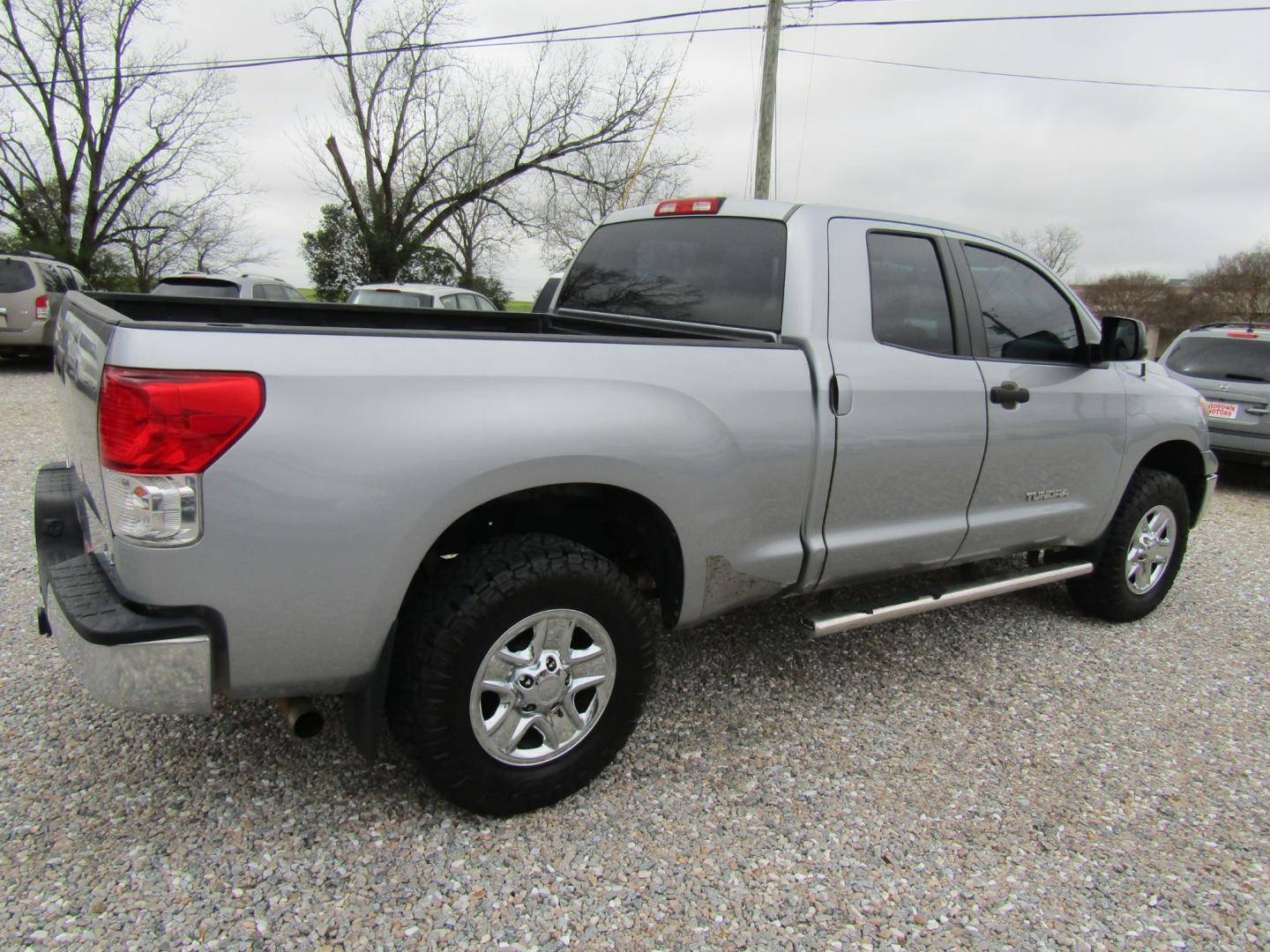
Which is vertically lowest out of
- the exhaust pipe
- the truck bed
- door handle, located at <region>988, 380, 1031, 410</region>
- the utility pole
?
the exhaust pipe

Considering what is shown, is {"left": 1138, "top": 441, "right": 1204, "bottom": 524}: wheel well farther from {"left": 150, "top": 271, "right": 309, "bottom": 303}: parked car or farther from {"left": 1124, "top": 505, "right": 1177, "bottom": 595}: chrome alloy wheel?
{"left": 150, "top": 271, "right": 309, "bottom": 303}: parked car

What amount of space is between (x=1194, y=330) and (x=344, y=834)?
31.3ft

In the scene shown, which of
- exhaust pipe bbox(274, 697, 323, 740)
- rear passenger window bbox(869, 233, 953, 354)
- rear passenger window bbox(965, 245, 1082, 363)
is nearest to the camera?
exhaust pipe bbox(274, 697, 323, 740)

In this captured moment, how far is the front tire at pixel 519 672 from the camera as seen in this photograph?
2.18 meters

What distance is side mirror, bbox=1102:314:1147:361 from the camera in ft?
11.7

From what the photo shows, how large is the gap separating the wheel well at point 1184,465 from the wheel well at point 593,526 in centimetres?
290

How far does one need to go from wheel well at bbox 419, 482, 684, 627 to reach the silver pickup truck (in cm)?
1

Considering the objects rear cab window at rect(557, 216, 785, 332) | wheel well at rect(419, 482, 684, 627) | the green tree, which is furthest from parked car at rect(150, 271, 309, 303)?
the green tree

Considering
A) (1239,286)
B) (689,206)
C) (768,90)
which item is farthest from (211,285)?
(1239,286)

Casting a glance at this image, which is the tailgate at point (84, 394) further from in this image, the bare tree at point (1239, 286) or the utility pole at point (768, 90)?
the bare tree at point (1239, 286)

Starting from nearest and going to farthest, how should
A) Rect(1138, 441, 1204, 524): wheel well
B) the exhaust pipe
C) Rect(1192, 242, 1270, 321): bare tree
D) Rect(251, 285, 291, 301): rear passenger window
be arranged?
the exhaust pipe, Rect(1138, 441, 1204, 524): wheel well, Rect(251, 285, 291, 301): rear passenger window, Rect(1192, 242, 1270, 321): bare tree


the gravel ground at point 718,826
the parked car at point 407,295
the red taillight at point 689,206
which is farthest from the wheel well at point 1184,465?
the parked car at point 407,295

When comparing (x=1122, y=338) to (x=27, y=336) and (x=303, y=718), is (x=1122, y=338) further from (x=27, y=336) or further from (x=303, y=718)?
(x=27, y=336)

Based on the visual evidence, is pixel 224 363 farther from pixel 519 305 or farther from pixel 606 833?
pixel 519 305
